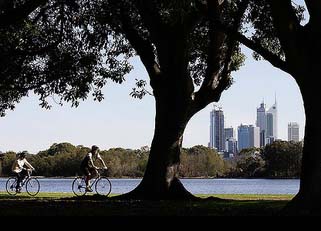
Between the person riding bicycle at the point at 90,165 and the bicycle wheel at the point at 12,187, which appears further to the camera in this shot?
the bicycle wheel at the point at 12,187

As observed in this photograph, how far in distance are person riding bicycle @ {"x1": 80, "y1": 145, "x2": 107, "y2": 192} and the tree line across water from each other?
130 ft

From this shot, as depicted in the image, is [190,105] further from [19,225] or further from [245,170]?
[245,170]

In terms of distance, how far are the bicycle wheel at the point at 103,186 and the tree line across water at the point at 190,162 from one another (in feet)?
127

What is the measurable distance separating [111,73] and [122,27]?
4992mm

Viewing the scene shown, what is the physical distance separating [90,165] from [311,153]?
43.9ft

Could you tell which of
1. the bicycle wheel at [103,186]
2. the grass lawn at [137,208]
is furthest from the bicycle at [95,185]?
the grass lawn at [137,208]

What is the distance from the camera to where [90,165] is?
24.4m

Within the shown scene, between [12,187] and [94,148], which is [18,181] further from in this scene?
[94,148]

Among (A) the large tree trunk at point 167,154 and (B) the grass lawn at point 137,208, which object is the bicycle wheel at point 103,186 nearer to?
(B) the grass lawn at point 137,208

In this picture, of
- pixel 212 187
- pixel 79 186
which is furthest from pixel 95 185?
pixel 212 187

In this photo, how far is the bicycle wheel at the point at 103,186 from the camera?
25.7 meters

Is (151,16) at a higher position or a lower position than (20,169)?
higher

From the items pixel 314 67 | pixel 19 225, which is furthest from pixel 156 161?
pixel 19 225

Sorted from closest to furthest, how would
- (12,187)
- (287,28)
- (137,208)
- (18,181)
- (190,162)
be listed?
(287,28), (137,208), (18,181), (12,187), (190,162)
